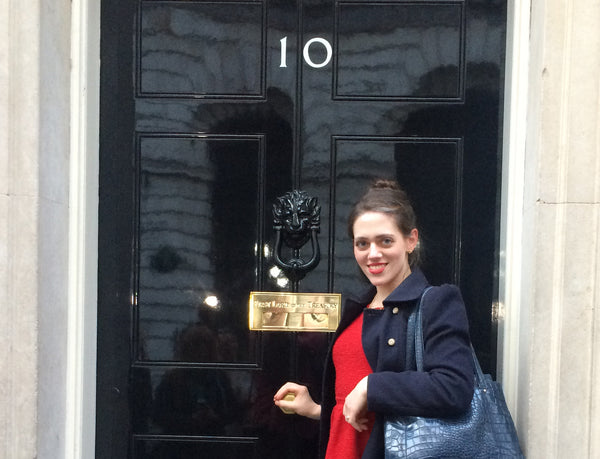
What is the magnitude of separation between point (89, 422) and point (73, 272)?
0.67 meters

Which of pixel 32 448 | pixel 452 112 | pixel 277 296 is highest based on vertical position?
pixel 452 112

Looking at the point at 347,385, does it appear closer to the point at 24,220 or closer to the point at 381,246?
the point at 381,246

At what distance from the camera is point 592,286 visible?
2.96 m

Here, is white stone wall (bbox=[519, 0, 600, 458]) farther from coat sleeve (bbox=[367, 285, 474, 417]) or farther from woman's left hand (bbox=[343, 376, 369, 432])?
woman's left hand (bbox=[343, 376, 369, 432])

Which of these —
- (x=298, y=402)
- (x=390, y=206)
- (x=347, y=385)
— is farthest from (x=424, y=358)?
(x=298, y=402)

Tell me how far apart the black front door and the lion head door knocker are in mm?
43

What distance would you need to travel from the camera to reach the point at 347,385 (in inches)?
110

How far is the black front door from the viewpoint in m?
3.41

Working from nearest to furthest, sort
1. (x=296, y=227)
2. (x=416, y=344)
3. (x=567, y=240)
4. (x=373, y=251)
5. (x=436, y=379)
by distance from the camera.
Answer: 1. (x=436, y=379)
2. (x=416, y=344)
3. (x=373, y=251)
4. (x=567, y=240)
5. (x=296, y=227)

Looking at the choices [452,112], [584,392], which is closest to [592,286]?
[584,392]

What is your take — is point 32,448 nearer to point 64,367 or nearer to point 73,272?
point 64,367

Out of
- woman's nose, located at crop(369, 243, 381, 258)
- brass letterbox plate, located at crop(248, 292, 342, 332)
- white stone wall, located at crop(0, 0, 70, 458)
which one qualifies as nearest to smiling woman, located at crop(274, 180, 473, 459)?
woman's nose, located at crop(369, 243, 381, 258)

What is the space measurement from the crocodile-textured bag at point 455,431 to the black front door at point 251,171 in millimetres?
791

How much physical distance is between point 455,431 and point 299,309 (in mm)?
1080
